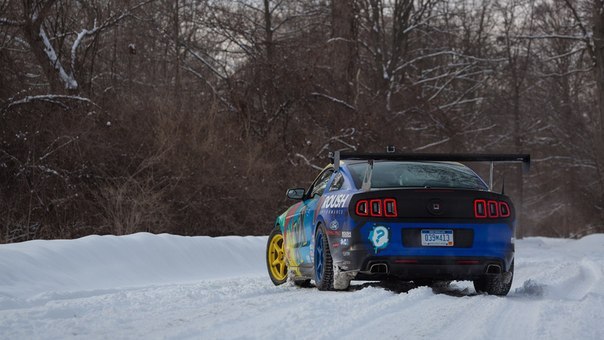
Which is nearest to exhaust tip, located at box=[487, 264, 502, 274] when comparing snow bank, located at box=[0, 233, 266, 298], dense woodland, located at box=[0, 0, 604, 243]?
snow bank, located at box=[0, 233, 266, 298]

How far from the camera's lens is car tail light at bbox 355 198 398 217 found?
29.3 ft

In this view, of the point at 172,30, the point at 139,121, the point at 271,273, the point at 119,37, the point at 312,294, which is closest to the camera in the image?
the point at 312,294

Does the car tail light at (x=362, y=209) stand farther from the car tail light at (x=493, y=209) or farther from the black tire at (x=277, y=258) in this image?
the black tire at (x=277, y=258)

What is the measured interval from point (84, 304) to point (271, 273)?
13.9ft

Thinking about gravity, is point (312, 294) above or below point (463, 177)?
below

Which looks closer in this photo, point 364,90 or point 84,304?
point 84,304

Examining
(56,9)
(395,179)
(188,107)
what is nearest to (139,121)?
(188,107)

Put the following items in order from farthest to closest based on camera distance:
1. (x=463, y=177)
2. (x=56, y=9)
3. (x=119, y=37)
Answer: (x=119, y=37) < (x=56, y=9) < (x=463, y=177)

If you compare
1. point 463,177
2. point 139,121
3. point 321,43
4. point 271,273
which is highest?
point 321,43

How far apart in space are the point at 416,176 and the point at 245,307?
105 inches

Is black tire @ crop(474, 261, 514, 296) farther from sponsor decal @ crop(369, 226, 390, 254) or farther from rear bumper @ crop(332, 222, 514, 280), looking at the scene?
sponsor decal @ crop(369, 226, 390, 254)

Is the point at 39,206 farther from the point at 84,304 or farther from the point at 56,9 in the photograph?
the point at 84,304

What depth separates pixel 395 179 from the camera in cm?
955

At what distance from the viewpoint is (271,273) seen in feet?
39.1
